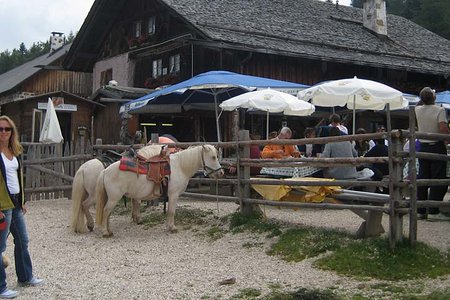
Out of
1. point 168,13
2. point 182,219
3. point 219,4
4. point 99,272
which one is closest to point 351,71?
point 219,4

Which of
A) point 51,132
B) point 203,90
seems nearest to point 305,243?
point 203,90

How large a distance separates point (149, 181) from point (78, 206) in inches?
52.6

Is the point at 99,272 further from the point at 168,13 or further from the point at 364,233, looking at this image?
the point at 168,13

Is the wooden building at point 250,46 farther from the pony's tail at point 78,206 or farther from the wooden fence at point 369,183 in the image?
the pony's tail at point 78,206

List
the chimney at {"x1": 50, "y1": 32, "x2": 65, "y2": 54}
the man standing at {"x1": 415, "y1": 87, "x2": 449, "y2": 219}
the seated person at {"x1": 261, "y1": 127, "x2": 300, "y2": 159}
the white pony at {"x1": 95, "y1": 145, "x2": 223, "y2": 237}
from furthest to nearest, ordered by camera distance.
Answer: the chimney at {"x1": 50, "y1": 32, "x2": 65, "y2": 54} → the seated person at {"x1": 261, "y1": 127, "x2": 300, "y2": 159} → the white pony at {"x1": 95, "y1": 145, "x2": 223, "y2": 237} → the man standing at {"x1": 415, "y1": 87, "x2": 449, "y2": 219}

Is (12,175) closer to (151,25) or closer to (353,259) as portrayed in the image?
(353,259)

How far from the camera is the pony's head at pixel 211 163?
9148mm

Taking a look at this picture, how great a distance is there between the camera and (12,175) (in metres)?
5.82

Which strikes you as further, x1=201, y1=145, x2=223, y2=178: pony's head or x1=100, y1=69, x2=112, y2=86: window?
x1=100, y1=69, x2=112, y2=86: window

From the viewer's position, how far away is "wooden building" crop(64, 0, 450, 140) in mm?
18203

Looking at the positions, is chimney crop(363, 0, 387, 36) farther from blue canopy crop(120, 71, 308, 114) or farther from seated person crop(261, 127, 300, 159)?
seated person crop(261, 127, 300, 159)

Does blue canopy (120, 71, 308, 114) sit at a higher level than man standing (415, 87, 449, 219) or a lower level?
higher

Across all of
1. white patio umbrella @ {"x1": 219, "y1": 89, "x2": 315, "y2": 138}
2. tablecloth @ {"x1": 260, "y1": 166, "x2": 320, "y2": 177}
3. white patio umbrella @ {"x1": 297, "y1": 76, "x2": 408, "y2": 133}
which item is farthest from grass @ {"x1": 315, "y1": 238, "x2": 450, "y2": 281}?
white patio umbrella @ {"x1": 219, "y1": 89, "x2": 315, "y2": 138}

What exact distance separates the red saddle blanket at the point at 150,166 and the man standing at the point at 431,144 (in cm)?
393
